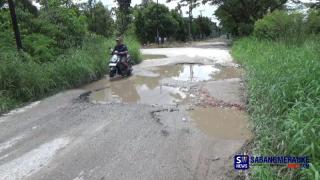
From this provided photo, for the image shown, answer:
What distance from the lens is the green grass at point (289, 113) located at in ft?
14.6

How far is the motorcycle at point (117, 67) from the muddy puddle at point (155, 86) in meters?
0.34

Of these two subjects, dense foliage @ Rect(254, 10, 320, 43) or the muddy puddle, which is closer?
the muddy puddle

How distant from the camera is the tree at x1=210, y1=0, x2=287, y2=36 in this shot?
38594mm

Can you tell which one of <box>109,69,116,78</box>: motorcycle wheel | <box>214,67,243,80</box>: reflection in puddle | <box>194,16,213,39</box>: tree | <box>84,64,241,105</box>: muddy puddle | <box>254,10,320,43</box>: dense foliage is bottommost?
<box>194,16,213,39</box>: tree

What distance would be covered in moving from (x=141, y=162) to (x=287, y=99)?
96.8 inches

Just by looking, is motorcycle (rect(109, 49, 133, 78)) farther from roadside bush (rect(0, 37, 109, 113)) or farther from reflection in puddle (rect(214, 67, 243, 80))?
reflection in puddle (rect(214, 67, 243, 80))

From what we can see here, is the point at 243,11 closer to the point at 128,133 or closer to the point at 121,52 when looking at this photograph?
the point at 121,52

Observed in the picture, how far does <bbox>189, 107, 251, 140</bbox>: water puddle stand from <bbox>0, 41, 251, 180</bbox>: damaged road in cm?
2

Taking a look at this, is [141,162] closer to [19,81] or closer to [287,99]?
[287,99]

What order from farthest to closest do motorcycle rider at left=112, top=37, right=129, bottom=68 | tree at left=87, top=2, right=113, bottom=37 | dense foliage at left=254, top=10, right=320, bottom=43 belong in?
tree at left=87, top=2, right=113, bottom=37 → motorcycle rider at left=112, top=37, right=129, bottom=68 → dense foliage at left=254, top=10, right=320, bottom=43

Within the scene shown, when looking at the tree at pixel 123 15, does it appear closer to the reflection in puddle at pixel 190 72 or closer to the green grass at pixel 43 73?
the reflection in puddle at pixel 190 72

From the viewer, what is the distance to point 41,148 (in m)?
6.58

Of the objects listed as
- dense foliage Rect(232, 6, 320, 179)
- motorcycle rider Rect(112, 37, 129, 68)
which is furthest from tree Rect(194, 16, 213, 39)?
dense foliage Rect(232, 6, 320, 179)

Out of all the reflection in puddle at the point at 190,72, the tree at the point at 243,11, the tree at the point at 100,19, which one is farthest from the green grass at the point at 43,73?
the tree at the point at 243,11
